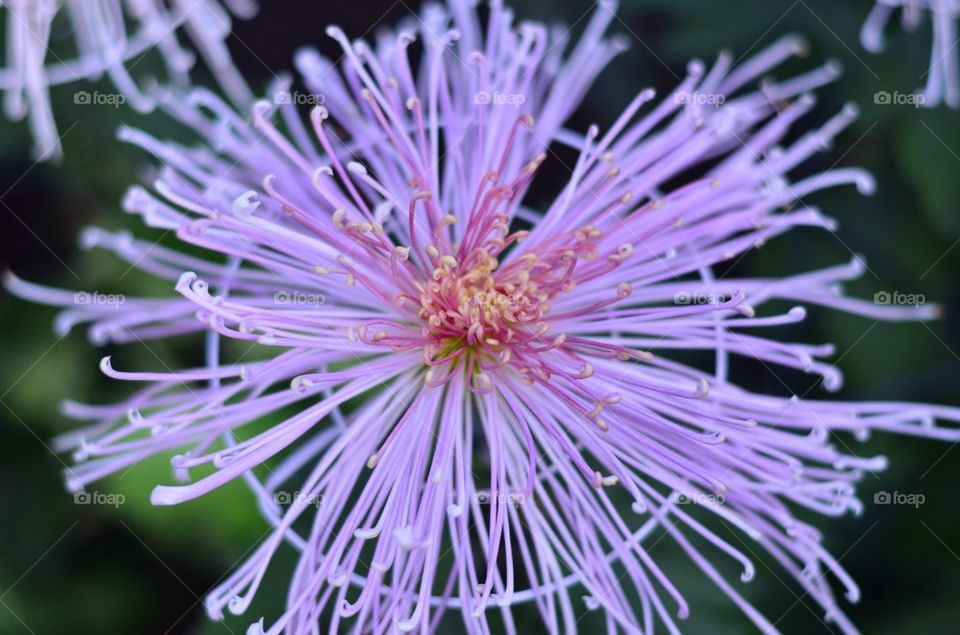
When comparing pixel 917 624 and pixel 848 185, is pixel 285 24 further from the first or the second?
pixel 917 624

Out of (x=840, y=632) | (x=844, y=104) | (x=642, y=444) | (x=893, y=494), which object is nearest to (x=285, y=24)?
(x=844, y=104)
